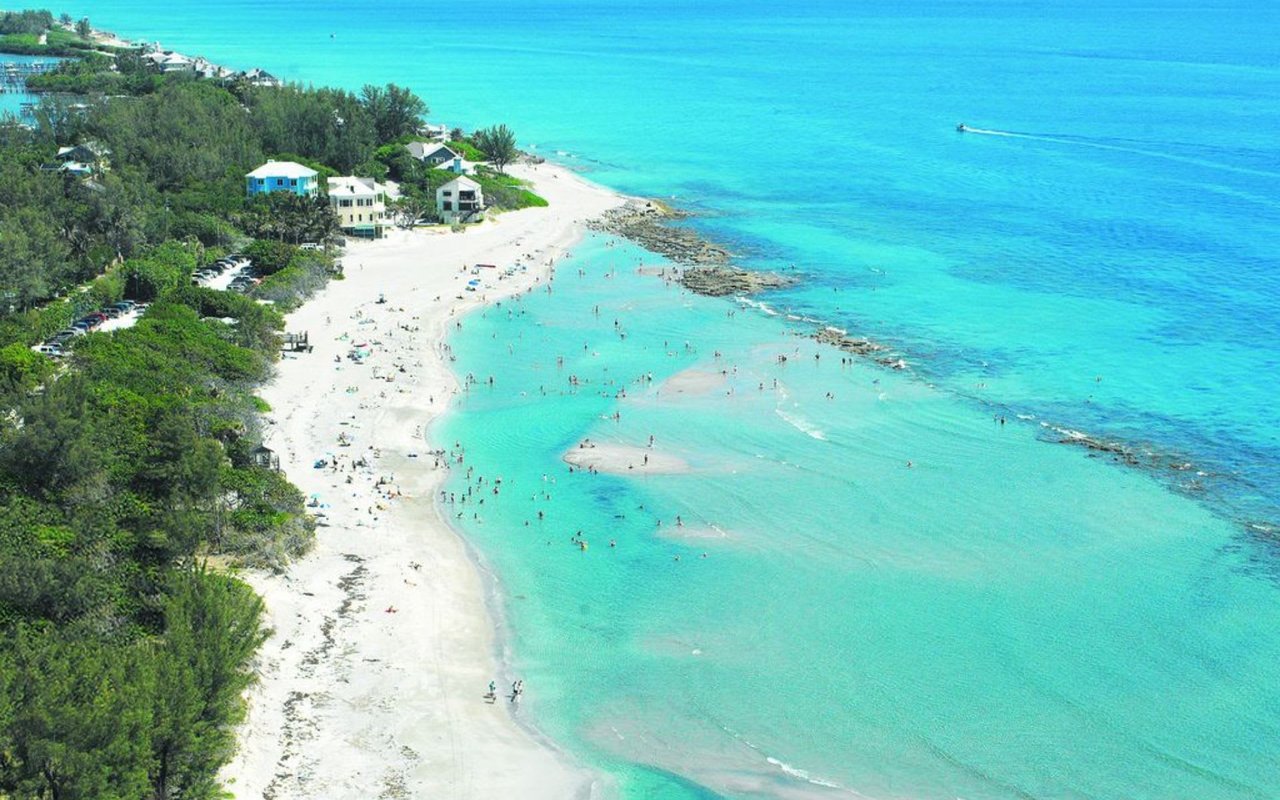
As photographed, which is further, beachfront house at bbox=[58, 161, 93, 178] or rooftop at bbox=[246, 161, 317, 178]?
rooftop at bbox=[246, 161, 317, 178]

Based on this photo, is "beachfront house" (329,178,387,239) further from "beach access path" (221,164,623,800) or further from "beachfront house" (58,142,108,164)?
"beach access path" (221,164,623,800)

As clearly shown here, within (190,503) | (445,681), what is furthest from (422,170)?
(445,681)

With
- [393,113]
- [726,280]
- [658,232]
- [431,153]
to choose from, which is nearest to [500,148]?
[431,153]

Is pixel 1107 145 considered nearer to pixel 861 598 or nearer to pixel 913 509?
pixel 913 509

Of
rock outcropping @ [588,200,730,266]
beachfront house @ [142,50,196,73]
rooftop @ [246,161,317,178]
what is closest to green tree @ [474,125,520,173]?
rock outcropping @ [588,200,730,266]

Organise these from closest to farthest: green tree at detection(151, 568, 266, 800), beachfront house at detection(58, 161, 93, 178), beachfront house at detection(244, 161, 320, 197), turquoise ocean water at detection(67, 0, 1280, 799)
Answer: green tree at detection(151, 568, 266, 800), turquoise ocean water at detection(67, 0, 1280, 799), beachfront house at detection(58, 161, 93, 178), beachfront house at detection(244, 161, 320, 197)

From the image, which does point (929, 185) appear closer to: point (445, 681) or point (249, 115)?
point (249, 115)

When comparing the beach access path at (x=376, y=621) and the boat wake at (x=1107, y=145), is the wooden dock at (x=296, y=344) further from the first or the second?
the boat wake at (x=1107, y=145)
